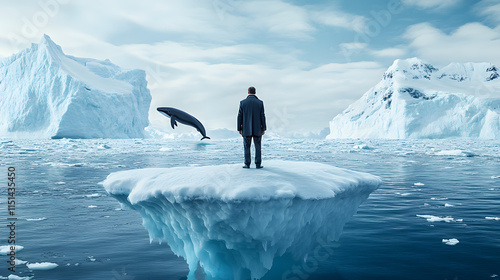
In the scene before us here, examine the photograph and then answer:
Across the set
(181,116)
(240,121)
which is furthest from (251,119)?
(181,116)

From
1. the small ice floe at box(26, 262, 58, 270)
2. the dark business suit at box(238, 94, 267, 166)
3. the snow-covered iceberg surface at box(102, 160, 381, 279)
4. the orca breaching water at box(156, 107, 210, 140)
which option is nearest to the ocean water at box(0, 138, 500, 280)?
the small ice floe at box(26, 262, 58, 270)

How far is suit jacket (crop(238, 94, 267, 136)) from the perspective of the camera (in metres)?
6.32

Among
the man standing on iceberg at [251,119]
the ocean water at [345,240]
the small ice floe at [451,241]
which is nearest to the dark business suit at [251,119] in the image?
the man standing on iceberg at [251,119]

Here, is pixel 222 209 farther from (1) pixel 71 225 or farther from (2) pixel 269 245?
(1) pixel 71 225

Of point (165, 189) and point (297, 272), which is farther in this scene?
point (297, 272)

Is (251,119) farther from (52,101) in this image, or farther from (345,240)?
(52,101)

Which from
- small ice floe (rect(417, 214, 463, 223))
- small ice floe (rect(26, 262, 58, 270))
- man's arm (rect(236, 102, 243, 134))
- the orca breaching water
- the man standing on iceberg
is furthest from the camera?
small ice floe (rect(417, 214, 463, 223))

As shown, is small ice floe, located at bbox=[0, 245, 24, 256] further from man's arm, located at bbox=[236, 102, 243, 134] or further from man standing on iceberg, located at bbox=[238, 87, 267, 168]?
man's arm, located at bbox=[236, 102, 243, 134]

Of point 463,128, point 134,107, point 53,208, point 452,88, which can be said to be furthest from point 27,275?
point 452,88

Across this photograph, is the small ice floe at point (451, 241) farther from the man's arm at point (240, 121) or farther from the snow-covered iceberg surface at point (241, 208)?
the man's arm at point (240, 121)

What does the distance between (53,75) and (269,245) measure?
7199 centimetres

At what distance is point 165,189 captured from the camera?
208 inches

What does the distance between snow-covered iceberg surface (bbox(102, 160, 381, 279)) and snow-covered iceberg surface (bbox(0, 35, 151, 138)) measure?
65168 millimetres

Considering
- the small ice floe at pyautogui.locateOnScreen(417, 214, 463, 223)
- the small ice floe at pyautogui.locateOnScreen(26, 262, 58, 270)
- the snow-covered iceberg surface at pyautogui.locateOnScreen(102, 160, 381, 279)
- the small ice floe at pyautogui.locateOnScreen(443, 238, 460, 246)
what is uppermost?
the snow-covered iceberg surface at pyautogui.locateOnScreen(102, 160, 381, 279)
